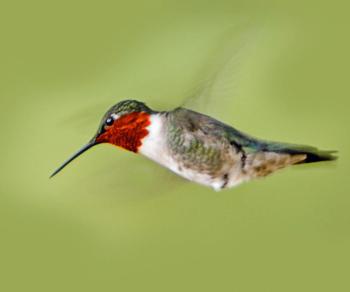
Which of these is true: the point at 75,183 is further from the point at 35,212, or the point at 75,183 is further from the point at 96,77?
the point at 96,77

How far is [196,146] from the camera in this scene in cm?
172

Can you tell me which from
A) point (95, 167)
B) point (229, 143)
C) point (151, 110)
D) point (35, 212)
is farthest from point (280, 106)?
point (35, 212)

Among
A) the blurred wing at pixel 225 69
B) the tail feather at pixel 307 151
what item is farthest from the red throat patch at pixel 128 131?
the tail feather at pixel 307 151

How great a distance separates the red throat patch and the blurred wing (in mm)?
114

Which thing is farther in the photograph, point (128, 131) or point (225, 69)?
point (128, 131)

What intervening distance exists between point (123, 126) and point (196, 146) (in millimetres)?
133

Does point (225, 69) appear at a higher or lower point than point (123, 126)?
higher

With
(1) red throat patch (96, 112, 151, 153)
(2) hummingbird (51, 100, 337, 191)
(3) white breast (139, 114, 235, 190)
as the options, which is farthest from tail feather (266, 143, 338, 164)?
(1) red throat patch (96, 112, 151, 153)

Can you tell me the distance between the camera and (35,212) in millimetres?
1746

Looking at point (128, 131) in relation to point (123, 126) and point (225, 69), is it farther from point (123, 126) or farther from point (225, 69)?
point (225, 69)

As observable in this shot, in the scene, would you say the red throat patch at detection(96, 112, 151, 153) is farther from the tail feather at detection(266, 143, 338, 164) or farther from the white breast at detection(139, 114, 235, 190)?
the tail feather at detection(266, 143, 338, 164)

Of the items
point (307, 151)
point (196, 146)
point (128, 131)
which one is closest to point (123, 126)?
point (128, 131)

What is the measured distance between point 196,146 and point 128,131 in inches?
4.8

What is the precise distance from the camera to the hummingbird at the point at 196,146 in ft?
5.56
